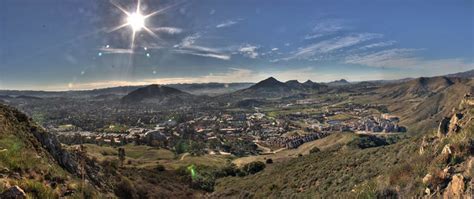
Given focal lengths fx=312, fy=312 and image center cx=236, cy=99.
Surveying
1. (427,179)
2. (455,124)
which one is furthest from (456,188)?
(455,124)

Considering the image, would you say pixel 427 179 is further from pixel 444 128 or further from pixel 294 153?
pixel 294 153

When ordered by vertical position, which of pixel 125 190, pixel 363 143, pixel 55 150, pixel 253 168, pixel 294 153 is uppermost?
pixel 55 150

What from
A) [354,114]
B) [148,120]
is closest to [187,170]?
[148,120]

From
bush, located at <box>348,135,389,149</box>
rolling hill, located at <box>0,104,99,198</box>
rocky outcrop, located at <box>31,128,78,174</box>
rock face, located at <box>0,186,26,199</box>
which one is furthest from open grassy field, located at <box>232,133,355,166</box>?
rock face, located at <box>0,186,26,199</box>

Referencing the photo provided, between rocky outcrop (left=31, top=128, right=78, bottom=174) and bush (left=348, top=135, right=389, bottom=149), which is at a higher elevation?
rocky outcrop (left=31, top=128, right=78, bottom=174)

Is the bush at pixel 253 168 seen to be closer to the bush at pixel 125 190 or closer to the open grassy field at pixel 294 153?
the open grassy field at pixel 294 153

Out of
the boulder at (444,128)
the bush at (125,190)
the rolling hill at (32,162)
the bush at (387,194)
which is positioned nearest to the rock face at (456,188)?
the bush at (387,194)

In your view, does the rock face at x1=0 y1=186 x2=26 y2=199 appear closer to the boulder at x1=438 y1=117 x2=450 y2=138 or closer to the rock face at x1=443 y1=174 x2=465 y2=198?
the rock face at x1=443 y1=174 x2=465 y2=198

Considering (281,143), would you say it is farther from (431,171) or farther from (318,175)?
(431,171)
